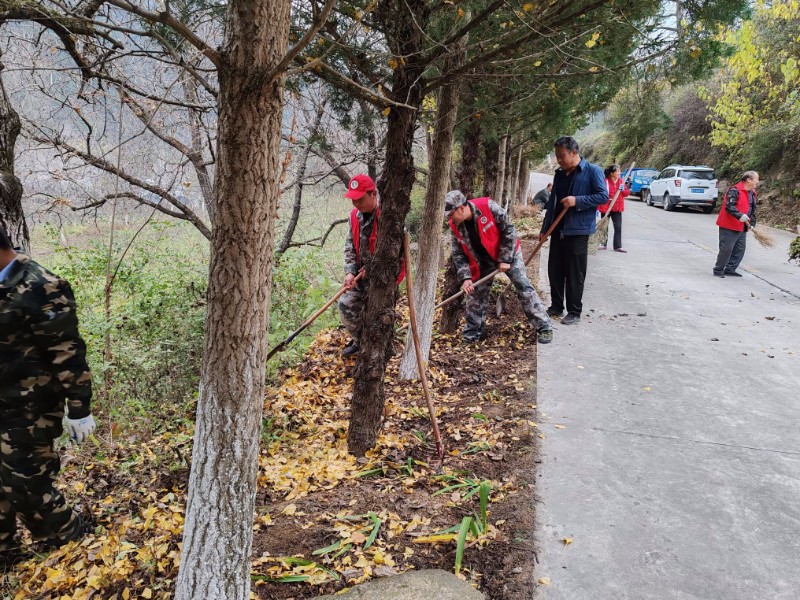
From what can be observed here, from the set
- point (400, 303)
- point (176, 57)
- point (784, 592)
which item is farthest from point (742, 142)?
point (176, 57)

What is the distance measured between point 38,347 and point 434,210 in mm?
3093

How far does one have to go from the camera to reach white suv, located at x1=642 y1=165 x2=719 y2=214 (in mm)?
19734

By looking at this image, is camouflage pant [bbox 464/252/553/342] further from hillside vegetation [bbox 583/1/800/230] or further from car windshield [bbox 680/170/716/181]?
car windshield [bbox 680/170/716/181]

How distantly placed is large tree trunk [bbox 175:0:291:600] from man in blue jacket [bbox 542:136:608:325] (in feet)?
14.1

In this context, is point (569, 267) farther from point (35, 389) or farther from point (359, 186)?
point (35, 389)

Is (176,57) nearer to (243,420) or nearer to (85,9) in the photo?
(243,420)

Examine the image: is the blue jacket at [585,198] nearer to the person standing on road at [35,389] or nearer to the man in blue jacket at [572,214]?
the man in blue jacket at [572,214]

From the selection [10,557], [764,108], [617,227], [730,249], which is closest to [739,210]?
[730,249]

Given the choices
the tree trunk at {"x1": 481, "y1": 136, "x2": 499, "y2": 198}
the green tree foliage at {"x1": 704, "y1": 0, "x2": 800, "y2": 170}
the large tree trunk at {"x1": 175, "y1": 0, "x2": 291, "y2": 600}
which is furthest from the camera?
the green tree foliage at {"x1": 704, "y1": 0, "x2": 800, "y2": 170}

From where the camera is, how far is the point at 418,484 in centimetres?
328

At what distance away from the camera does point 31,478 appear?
288 cm

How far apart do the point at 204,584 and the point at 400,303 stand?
6106mm

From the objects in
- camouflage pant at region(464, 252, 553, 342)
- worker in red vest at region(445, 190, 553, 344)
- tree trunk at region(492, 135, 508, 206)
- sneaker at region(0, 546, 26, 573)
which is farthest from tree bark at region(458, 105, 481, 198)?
sneaker at region(0, 546, 26, 573)

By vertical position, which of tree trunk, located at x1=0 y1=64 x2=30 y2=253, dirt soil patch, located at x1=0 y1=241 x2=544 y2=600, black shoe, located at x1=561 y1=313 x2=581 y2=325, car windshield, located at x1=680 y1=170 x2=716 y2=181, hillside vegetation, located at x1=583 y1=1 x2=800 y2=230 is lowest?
dirt soil patch, located at x1=0 y1=241 x2=544 y2=600
